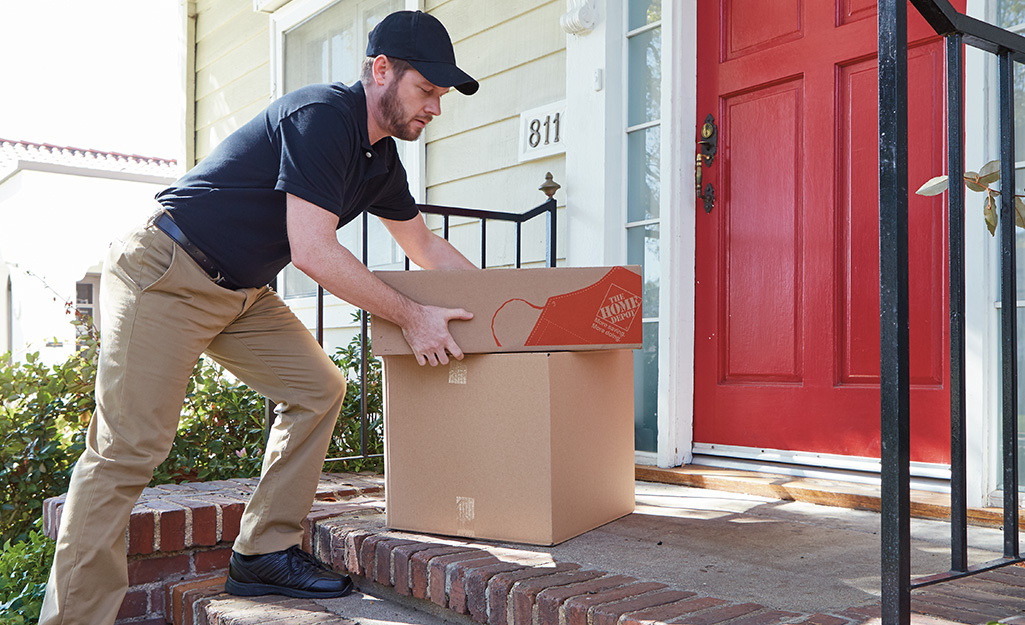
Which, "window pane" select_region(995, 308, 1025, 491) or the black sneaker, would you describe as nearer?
the black sneaker

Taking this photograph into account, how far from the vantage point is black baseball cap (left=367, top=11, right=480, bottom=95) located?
1.83m

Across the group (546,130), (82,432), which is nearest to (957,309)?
(546,130)

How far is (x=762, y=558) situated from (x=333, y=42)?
4.14 metres

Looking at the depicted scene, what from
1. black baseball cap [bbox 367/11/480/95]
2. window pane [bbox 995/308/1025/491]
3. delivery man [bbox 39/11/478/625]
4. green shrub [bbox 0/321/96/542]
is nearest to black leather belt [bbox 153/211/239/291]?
delivery man [bbox 39/11/478/625]

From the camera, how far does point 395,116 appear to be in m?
1.90

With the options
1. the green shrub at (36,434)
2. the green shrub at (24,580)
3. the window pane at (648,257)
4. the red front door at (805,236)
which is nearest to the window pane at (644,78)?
the red front door at (805,236)

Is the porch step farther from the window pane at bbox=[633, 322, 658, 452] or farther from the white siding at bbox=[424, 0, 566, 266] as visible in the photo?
the white siding at bbox=[424, 0, 566, 266]

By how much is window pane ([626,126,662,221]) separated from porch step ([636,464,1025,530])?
3.04 feet

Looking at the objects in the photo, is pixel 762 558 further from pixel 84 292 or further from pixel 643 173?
pixel 84 292

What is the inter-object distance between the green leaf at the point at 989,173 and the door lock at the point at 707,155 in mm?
1465

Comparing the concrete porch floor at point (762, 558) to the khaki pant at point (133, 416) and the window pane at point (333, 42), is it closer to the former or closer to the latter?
the khaki pant at point (133, 416)

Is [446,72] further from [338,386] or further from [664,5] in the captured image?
[664,5]

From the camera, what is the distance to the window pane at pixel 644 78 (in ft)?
9.80

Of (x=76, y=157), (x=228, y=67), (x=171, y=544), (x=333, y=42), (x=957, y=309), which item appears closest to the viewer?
(x=957, y=309)
